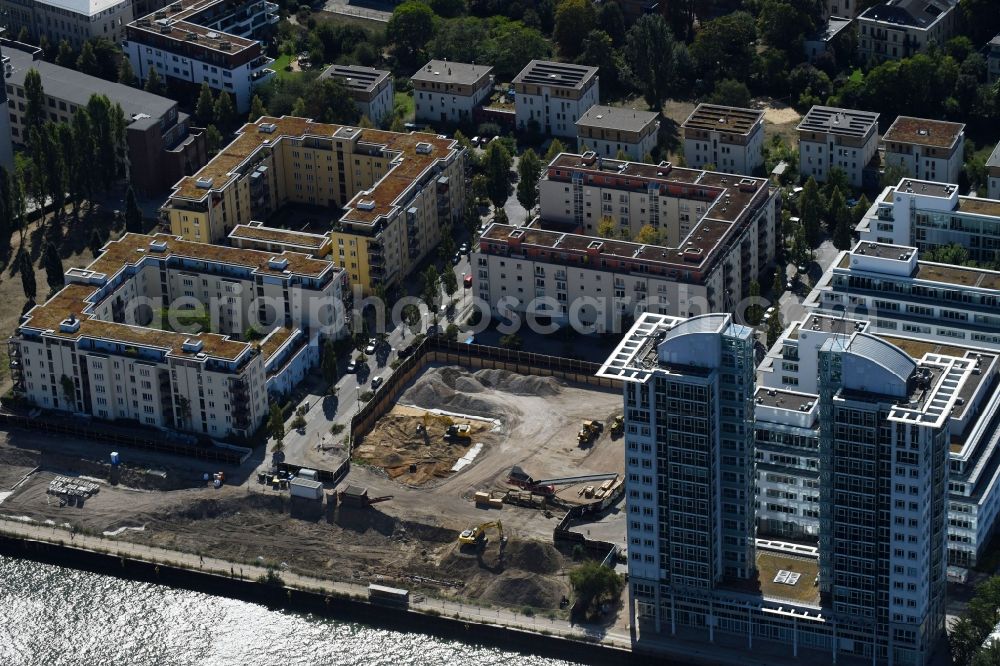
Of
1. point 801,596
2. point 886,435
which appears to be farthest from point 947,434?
point 801,596

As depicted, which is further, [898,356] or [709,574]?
[709,574]

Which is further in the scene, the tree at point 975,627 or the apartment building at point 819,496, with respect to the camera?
the tree at point 975,627

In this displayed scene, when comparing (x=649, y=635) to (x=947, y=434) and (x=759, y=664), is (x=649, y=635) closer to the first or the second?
(x=759, y=664)

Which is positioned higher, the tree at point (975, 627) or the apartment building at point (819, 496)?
the apartment building at point (819, 496)

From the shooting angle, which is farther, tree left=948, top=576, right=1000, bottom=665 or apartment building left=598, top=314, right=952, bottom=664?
tree left=948, top=576, right=1000, bottom=665

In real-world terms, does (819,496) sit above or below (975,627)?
above

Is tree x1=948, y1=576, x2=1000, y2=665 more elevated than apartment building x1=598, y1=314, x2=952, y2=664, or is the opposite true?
apartment building x1=598, y1=314, x2=952, y2=664

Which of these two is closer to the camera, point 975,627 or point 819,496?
point 975,627

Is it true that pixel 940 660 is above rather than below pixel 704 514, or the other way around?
below
